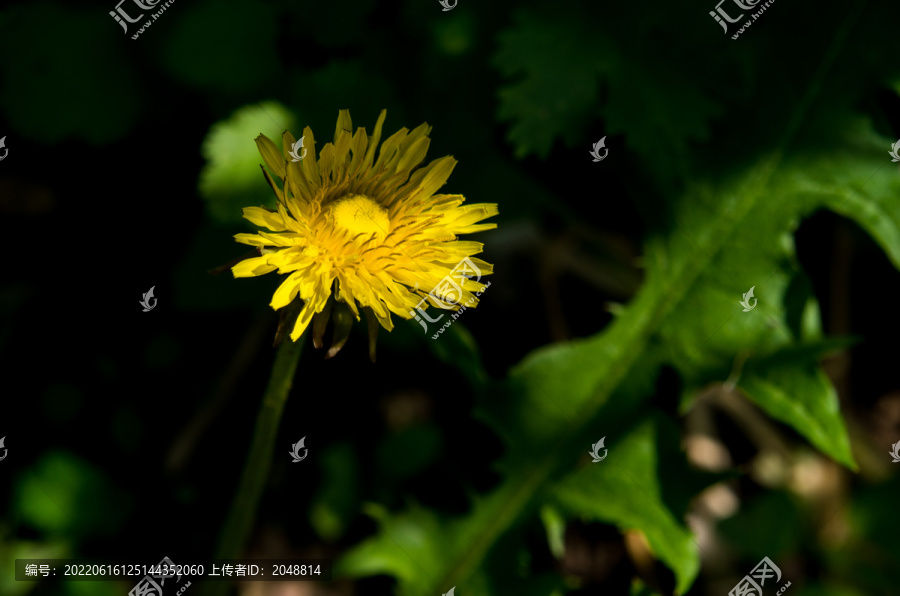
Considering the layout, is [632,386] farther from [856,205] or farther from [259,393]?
[259,393]

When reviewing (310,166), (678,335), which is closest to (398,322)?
(310,166)

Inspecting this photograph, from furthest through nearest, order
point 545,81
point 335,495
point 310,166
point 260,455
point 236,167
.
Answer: point 335,495 → point 545,81 → point 236,167 → point 260,455 → point 310,166

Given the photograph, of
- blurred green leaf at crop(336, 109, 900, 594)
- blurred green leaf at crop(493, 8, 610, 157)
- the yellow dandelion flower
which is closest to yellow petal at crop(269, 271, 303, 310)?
the yellow dandelion flower

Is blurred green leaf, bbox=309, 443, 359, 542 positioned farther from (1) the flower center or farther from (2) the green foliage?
(1) the flower center

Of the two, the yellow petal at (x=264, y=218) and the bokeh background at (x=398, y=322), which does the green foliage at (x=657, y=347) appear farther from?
the yellow petal at (x=264, y=218)

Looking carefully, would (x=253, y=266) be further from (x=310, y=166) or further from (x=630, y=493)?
(x=630, y=493)

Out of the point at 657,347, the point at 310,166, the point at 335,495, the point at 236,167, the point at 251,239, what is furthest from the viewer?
the point at 335,495

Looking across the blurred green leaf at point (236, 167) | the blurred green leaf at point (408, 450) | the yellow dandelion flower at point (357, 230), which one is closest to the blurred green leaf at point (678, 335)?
the blurred green leaf at point (408, 450)
